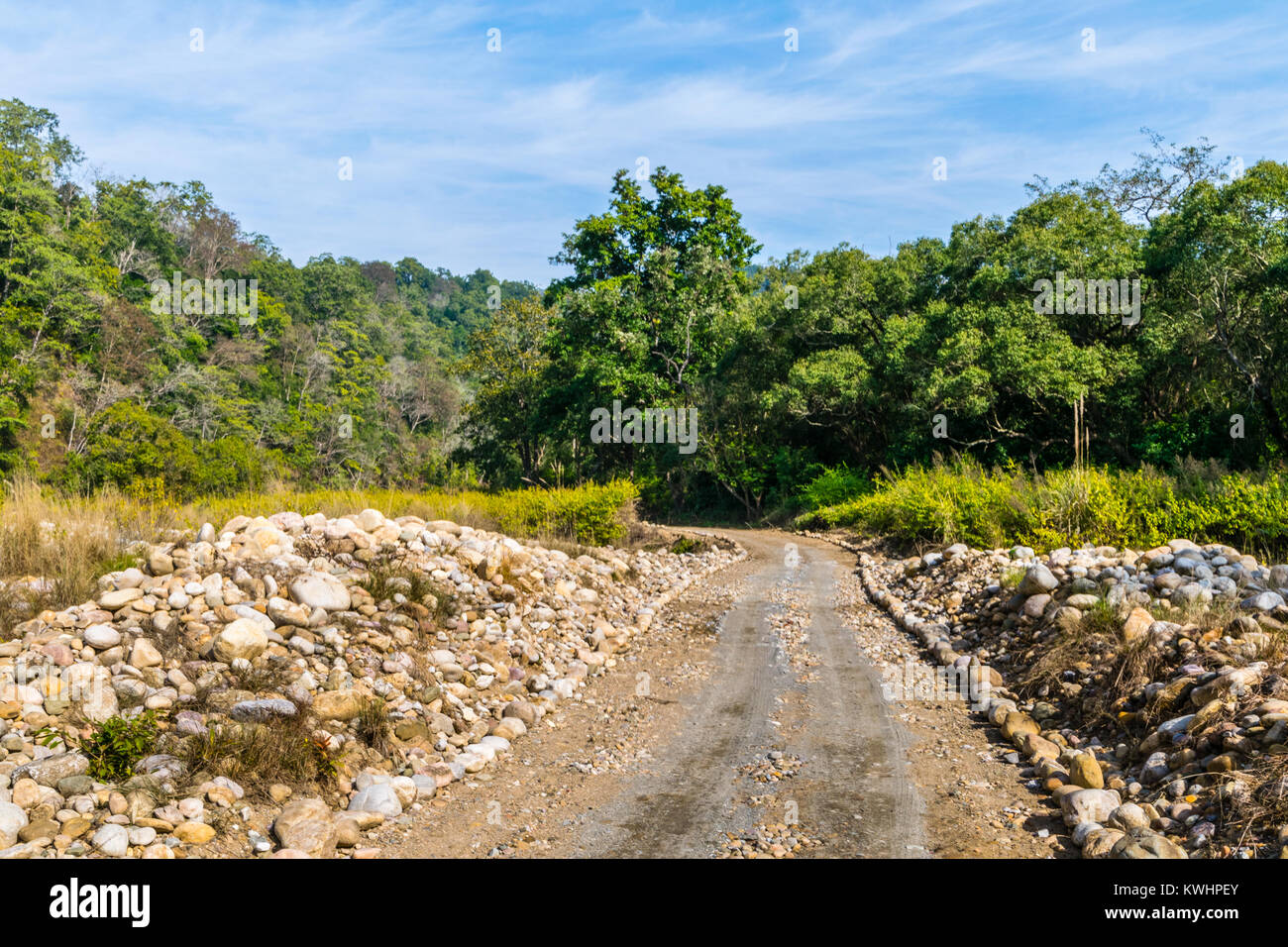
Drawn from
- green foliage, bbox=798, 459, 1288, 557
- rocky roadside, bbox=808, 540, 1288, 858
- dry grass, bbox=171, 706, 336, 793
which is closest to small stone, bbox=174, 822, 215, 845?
dry grass, bbox=171, 706, 336, 793

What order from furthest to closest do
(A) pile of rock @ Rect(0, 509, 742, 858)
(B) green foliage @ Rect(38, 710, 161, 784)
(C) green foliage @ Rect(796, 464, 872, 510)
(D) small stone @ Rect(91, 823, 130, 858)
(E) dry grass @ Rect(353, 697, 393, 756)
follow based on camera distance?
(C) green foliage @ Rect(796, 464, 872, 510)
(E) dry grass @ Rect(353, 697, 393, 756)
(B) green foliage @ Rect(38, 710, 161, 784)
(A) pile of rock @ Rect(0, 509, 742, 858)
(D) small stone @ Rect(91, 823, 130, 858)

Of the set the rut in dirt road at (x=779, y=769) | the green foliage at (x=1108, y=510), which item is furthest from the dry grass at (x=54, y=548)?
the green foliage at (x=1108, y=510)

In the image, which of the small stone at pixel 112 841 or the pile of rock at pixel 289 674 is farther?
the pile of rock at pixel 289 674

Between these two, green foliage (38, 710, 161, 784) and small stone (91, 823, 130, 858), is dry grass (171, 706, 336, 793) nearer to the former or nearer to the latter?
green foliage (38, 710, 161, 784)

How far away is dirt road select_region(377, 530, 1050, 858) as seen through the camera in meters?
3.76

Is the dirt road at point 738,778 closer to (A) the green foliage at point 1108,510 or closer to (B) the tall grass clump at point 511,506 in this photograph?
(A) the green foliage at point 1108,510

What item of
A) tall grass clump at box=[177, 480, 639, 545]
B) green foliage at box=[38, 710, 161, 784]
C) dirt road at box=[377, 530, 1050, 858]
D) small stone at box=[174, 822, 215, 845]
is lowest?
dirt road at box=[377, 530, 1050, 858]

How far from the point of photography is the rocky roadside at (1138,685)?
11.8 ft

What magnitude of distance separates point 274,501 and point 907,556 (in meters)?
9.58

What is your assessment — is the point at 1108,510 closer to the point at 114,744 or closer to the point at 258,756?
the point at 258,756

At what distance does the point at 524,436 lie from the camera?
33.8 metres

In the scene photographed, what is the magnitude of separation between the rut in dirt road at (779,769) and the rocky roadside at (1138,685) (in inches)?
32.6

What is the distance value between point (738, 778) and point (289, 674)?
2972mm

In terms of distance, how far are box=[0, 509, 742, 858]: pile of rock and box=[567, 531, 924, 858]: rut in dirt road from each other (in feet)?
3.79
